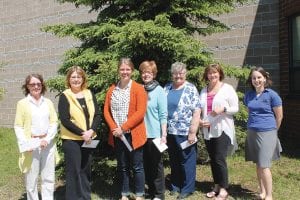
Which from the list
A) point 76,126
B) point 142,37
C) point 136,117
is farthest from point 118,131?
point 142,37

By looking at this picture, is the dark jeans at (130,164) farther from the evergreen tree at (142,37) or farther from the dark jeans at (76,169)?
the evergreen tree at (142,37)

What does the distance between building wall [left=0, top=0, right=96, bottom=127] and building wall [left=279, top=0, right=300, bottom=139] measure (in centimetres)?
592

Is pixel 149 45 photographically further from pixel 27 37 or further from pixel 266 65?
pixel 27 37

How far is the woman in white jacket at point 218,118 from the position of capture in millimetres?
6090

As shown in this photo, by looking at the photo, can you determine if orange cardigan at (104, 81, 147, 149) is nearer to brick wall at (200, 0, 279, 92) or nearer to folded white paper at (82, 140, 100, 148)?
folded white paper at (82, 140, 100, 148)

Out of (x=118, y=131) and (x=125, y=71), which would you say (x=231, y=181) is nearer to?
(x=118, y=131)

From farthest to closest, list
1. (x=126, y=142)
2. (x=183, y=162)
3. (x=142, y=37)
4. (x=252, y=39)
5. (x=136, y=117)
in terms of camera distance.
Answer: (x=252, y=39), (x=142, y=37), (x=183, y=162), (x=126, y=142), (x=136, y=117)

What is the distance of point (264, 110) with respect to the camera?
5.98 m

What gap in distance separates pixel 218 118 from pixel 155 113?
2.82 ft

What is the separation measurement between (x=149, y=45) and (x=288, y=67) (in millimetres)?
4416

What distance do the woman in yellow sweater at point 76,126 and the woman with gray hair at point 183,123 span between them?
1.06 metres

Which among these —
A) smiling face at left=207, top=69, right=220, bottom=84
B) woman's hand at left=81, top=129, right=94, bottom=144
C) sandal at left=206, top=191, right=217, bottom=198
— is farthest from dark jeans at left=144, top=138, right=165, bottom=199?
smiling face at left=207, top=69, right=220, bottom=84

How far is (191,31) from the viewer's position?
7805mm

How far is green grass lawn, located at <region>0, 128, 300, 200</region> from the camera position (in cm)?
665
